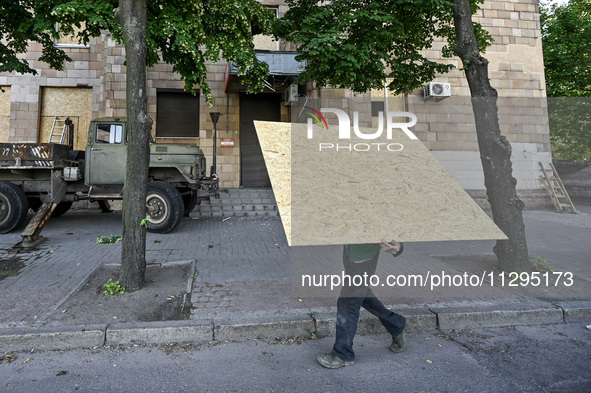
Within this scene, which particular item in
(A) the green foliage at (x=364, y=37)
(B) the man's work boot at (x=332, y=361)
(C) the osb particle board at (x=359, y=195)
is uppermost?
(A) the green foliage at (x=364, y=37)

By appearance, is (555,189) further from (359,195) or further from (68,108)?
(68,108)

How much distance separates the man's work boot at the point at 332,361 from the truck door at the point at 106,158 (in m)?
7.45

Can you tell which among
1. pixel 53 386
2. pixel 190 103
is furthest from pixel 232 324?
pixel 190 103

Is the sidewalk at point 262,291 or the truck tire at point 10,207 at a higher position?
the truck tire at point 10,207

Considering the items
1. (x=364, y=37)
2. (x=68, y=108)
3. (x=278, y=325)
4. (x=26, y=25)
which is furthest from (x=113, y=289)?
(x=68, y=108)

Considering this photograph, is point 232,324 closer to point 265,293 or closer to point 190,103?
point 265,293

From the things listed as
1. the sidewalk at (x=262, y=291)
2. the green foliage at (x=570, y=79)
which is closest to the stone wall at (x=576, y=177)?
the green foliage at (x=570, y=79)

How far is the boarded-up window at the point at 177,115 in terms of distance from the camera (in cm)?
1366

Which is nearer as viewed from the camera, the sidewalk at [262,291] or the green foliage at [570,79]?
the sidewalk at [262,291]

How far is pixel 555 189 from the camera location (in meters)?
13.3

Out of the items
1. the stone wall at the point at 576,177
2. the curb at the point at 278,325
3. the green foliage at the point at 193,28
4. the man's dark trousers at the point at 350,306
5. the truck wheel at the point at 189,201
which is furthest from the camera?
the stone wall at the point at 576,177

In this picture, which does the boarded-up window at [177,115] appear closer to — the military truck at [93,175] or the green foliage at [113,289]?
the military truck at [93,175]

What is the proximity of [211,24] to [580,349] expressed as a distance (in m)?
7.37

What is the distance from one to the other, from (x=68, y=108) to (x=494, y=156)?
51.4 feet
